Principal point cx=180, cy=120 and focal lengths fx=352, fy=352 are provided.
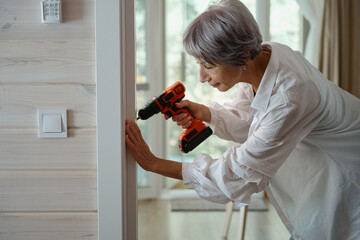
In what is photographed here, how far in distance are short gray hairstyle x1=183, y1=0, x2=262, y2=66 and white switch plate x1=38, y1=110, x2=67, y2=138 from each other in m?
0.47

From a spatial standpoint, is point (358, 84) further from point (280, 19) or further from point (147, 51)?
point (147, 51)

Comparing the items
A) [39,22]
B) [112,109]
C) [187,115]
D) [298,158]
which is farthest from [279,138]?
[39,22]

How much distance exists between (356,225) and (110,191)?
0.88m

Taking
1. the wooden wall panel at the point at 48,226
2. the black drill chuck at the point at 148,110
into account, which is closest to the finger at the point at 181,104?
the black drill chuck at the point at 148,110

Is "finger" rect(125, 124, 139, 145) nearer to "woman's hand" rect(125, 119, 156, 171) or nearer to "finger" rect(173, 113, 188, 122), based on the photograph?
"woman's hand" rect(125, 119, 156, 171)

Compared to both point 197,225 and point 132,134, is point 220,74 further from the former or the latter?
point 197,225

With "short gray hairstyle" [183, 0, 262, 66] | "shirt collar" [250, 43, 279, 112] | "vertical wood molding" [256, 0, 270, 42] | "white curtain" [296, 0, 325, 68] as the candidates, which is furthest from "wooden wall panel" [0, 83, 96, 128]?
"vertical wood molding" [256, 0, 270, 42]

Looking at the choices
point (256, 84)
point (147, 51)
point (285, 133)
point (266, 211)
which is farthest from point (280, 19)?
point (285, 133)

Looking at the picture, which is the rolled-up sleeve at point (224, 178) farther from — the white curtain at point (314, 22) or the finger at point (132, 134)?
the white curtain at point (314, 22)

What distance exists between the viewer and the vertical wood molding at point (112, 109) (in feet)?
3.48

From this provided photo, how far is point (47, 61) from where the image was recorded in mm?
1096

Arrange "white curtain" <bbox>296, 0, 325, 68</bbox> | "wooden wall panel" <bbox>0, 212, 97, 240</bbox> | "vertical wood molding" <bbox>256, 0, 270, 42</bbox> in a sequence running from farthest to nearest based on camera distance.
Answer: "vertical wood molding" <bbox>256, 0, 270, 42</bbox>, "white curtain" <bbox>296, 0, 325, 68</bbox>, "wooden wall panel" <bbox>0, 212, 97, 240</bbox>

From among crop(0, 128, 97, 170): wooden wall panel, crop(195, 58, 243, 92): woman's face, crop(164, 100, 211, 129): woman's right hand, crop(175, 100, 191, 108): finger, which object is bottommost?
crop(0, 128, 97, 170): wooden wall panel

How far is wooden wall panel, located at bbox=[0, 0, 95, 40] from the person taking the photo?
107 cm
